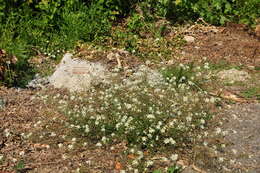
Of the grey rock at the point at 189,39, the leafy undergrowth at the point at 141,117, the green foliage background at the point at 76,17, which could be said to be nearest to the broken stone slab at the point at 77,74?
the leafy undergrowth at the point at 141,117

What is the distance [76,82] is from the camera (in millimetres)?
7008

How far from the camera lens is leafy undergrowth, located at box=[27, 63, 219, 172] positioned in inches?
209

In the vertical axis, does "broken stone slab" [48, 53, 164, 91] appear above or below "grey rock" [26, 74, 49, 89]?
above

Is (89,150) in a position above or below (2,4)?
below

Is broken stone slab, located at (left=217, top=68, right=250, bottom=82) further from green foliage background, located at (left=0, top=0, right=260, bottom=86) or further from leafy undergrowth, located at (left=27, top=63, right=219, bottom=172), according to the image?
green foliage background, located at (left=0, top=0, right=260, bottom=86)

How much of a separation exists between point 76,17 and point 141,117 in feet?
10.3

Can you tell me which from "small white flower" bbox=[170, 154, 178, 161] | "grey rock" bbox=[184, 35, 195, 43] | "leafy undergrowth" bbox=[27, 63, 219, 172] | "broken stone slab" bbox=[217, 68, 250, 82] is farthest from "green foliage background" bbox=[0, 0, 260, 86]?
"small white flower" bbox=[170, 154, 178, 161]

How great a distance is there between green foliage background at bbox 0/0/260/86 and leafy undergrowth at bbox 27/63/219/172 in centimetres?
162

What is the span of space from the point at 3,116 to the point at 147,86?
1848mm

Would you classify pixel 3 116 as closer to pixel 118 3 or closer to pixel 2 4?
pixel 2 4

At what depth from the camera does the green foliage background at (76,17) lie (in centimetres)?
823

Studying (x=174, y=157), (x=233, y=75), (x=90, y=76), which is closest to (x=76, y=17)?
(x=90, y=76)

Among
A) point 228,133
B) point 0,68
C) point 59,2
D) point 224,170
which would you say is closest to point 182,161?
point 224,170

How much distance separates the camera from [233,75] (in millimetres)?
7258
